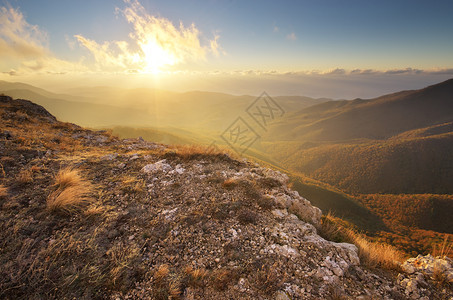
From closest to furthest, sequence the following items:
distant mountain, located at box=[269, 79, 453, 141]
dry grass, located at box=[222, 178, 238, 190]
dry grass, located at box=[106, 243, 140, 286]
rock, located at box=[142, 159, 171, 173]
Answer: dry grass, located at box=[106, 243, 140, 286] < dry grass, located at box=[222, 178, 238, 190] < rock, located at box=[142, 159, 171, 173] < distant mountain, located at box=[269, 79, 453, 141]

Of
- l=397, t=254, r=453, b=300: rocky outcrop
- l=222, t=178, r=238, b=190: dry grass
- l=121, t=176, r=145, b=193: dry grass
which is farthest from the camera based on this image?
l=222, t=178, r=238, b=190: dry grass

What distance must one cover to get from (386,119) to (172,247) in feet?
622

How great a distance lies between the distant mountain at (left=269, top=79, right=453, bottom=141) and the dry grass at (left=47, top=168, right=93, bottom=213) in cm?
14690

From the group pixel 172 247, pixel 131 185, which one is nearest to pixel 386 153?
pixel 172 247

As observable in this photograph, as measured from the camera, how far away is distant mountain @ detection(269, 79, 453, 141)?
125375 millimetres

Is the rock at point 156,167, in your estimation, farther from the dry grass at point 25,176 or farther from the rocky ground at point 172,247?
the dry grass at point 25,176

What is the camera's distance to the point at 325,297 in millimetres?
2928

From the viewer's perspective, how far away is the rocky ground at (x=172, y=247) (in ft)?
9.12

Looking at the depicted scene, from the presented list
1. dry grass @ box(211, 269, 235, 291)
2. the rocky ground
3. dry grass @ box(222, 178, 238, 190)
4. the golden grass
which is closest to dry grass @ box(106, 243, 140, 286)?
the rocky ground

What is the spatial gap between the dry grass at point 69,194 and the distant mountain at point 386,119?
147 m

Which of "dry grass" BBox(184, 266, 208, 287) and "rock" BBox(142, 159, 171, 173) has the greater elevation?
"rock" BBox(142, 159, 171, 173)

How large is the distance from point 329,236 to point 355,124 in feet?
576

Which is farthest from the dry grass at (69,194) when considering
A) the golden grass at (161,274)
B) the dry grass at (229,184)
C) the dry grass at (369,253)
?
the dry grass at (369,253)

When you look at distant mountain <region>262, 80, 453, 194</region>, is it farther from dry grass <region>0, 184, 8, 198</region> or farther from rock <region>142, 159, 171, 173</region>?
dry grass <region>0, 184, 8, 198</region>
